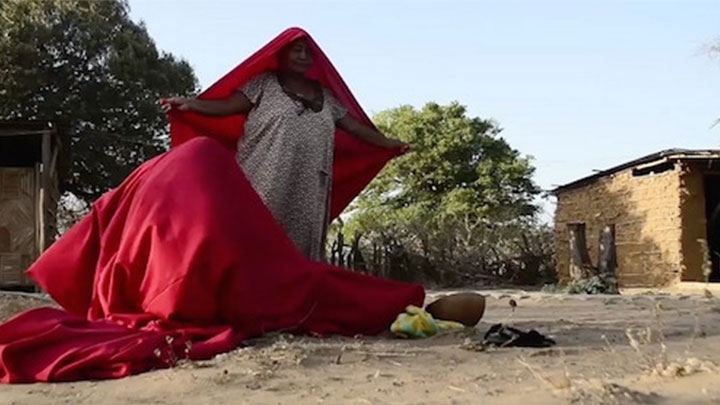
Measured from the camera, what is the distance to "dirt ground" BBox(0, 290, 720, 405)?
2551 mm

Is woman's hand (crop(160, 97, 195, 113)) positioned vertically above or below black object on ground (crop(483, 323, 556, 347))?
above

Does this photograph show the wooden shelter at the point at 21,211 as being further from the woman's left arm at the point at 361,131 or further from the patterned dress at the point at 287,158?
the patterned dress at the point at 287,158

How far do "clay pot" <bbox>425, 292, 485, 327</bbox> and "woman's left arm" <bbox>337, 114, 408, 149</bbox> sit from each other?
3.79 feet

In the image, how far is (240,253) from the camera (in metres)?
4.04

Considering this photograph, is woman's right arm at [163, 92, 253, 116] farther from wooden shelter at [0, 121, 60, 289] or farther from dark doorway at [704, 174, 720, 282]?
dark doorway at [704, 174, 720, 282]

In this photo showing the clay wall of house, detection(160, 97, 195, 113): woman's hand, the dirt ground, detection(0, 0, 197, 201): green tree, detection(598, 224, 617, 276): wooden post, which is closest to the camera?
the dirt ground

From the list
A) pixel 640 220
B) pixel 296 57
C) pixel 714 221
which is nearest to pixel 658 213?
pixel 640 220

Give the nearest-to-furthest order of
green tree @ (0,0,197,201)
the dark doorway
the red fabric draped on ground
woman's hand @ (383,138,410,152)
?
1. the red fabric draped on ground
2. woman's hand @ (383,138,410,152)
3. the dark doorway
4. green tree @ (0,0,197,201)

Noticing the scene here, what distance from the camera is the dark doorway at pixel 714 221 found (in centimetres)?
1858

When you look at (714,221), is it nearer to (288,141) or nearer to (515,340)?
(288,141)

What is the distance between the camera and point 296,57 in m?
5.03

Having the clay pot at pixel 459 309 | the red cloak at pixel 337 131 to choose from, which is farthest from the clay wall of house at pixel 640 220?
the clay pot at pixel 459 309

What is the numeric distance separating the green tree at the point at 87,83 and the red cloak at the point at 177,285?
748 inches

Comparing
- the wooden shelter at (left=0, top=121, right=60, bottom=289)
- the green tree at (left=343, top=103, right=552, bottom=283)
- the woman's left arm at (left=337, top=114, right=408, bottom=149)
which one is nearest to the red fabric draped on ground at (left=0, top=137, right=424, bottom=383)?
the woman's left arm at (left=337, top=114, right=408, bottom=149)
